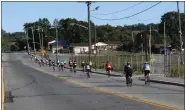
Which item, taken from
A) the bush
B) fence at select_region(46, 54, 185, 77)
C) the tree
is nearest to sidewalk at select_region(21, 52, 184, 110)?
the bush

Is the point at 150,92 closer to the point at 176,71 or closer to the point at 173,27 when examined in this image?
the point at 176,71

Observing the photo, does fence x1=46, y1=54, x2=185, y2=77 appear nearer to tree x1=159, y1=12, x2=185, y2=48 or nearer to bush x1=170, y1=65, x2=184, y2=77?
bush x1=170, y1=65, x2=184, y2=77

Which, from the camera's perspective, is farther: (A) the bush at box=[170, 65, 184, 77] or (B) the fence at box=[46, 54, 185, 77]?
(B) the fence at box=[46, 54, 185, 77]

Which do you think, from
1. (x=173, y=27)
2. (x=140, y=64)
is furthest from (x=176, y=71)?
(x=173, y=27)

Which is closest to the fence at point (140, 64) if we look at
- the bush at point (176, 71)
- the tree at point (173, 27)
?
the bush at point (176, 71)

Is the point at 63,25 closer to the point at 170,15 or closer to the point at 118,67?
the point at 170,15

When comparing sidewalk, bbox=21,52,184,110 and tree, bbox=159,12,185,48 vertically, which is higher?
tree, bbox=159,12,185,48

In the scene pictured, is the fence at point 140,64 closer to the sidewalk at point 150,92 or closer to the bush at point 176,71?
the bush at point 176,71

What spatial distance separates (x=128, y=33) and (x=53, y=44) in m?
28.6

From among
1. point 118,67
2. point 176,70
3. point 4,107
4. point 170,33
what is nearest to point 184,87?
point 176,70

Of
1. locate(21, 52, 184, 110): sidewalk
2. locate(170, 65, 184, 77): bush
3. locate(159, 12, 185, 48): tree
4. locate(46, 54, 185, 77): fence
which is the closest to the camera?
locate(21, 52, 184, 110): sidewalk

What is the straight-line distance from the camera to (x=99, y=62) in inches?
2596

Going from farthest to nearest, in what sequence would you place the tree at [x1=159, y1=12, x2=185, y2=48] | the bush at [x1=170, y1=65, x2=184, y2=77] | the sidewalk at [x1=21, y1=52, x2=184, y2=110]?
the tree at [x1=159, y1=12, x2=185, y2=48] < the bush at [x1=170, y1=65, x2=184, y2=77] < the sidewalk at [x1=21, y1=52, x2=184, y2=110]

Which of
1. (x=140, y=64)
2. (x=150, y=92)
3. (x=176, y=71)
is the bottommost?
(x=150, y=92)
